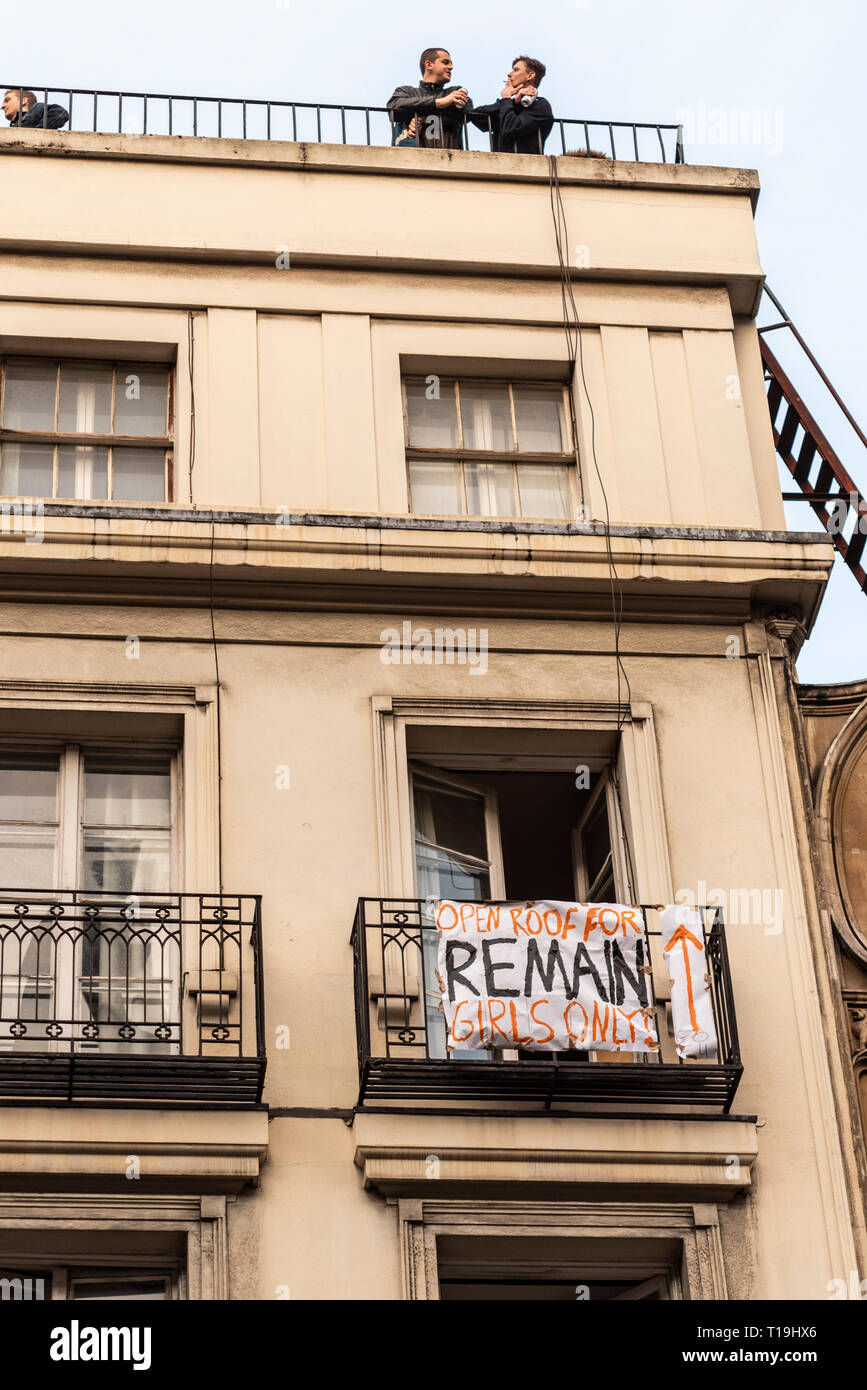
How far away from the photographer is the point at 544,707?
55.4ft

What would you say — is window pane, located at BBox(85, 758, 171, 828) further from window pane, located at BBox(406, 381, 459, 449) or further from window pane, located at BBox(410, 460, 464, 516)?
window pane, located at BBox(406, 381, 459, 449)

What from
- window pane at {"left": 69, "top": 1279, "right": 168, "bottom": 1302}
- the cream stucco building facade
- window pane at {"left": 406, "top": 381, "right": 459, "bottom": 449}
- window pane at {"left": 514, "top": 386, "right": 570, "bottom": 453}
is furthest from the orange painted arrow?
window pane at {"left": 406, "top": 381, "right": 459, "bottom": 449}

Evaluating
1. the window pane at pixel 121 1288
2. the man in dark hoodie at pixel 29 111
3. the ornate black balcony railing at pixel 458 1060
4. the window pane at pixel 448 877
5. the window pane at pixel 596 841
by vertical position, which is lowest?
the window pane at pixel 121 1288

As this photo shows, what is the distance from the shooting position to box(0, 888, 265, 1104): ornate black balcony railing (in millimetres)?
14633

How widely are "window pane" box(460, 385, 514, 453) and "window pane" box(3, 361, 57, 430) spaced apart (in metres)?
3.06

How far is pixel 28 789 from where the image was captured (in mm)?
16547

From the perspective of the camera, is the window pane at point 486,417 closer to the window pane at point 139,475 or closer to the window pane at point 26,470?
the window pane at point 139,475

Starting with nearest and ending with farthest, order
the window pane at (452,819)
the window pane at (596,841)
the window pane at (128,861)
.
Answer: the window pane at (128,861) < the window pane at (452,819) < the window pane at (596,841)

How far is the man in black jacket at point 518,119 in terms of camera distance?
19719 mm

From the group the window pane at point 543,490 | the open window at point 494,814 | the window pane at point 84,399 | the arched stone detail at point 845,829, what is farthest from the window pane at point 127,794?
the arched stone detail at point 845,829

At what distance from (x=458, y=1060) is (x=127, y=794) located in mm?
3118

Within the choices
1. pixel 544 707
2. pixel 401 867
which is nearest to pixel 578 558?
pixel 544 707

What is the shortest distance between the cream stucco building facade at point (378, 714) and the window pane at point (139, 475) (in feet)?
0.11
